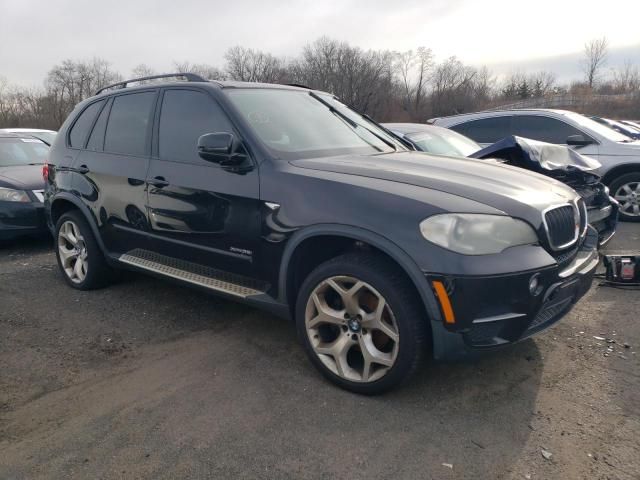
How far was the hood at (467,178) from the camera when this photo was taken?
8.64ft

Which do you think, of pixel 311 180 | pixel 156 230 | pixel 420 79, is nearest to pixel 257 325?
pixel 156 230

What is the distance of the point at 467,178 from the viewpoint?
292 centimetres

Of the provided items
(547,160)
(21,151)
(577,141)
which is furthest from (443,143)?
(21,151)

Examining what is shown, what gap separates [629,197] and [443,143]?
114 inches

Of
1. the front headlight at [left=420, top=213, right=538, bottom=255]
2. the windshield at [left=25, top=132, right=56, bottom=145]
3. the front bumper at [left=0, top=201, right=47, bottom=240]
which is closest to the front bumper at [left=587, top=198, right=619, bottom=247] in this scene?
the front headlight at [left=420, top=213, right=538, bottom=255]

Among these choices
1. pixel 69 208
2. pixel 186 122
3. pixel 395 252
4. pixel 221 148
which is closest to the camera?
pixel 395 252

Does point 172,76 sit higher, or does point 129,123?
point 172,76

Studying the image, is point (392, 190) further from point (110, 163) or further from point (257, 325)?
point (110, 163)

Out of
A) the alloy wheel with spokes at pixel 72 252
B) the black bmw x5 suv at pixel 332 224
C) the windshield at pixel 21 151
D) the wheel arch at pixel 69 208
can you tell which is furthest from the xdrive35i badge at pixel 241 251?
the windshield at pixel 21 151

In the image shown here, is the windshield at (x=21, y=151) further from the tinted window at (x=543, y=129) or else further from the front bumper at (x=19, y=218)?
the tinted window at (x=543, y=129)

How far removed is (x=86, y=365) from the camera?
3.27m

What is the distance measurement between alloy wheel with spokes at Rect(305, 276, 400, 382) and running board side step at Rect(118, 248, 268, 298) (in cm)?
47

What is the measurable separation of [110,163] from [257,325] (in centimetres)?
184

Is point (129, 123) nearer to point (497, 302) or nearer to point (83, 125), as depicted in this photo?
point (83, 125)
